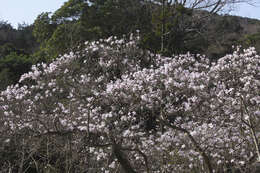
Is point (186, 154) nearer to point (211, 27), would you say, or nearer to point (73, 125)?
point (73, 125)

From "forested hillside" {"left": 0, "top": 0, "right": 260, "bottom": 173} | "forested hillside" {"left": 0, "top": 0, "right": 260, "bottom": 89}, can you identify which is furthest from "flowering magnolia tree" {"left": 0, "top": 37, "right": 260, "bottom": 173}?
"forested hillside" {"left": 0, "top": 0, "right": 260, "bottom": 89}

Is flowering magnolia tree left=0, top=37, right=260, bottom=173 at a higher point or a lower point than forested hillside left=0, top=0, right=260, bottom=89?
lower

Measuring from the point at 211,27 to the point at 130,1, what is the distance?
5.00 meters

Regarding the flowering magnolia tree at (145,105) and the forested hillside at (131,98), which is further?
the flowering magnolia tree at (145,105)

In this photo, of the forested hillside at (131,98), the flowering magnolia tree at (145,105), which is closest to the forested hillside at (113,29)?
the forested hillside at (131,98)

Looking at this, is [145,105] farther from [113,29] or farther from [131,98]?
[113,29]

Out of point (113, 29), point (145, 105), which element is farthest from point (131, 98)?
point (113, 29)

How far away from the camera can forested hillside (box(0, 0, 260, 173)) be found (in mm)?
3512

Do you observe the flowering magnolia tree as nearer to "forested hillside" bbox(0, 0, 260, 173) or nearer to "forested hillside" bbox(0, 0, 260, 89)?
"forested hillside" bbox(0, 0, 260, 173)

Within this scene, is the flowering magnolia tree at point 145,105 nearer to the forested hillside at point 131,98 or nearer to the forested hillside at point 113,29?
the forested hillside at point 131,98

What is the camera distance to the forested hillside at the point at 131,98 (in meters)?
3.51

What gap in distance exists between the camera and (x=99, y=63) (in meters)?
8.73

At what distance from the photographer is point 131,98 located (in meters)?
6.87

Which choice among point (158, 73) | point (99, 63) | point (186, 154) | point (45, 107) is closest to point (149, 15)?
point (99, 63)
